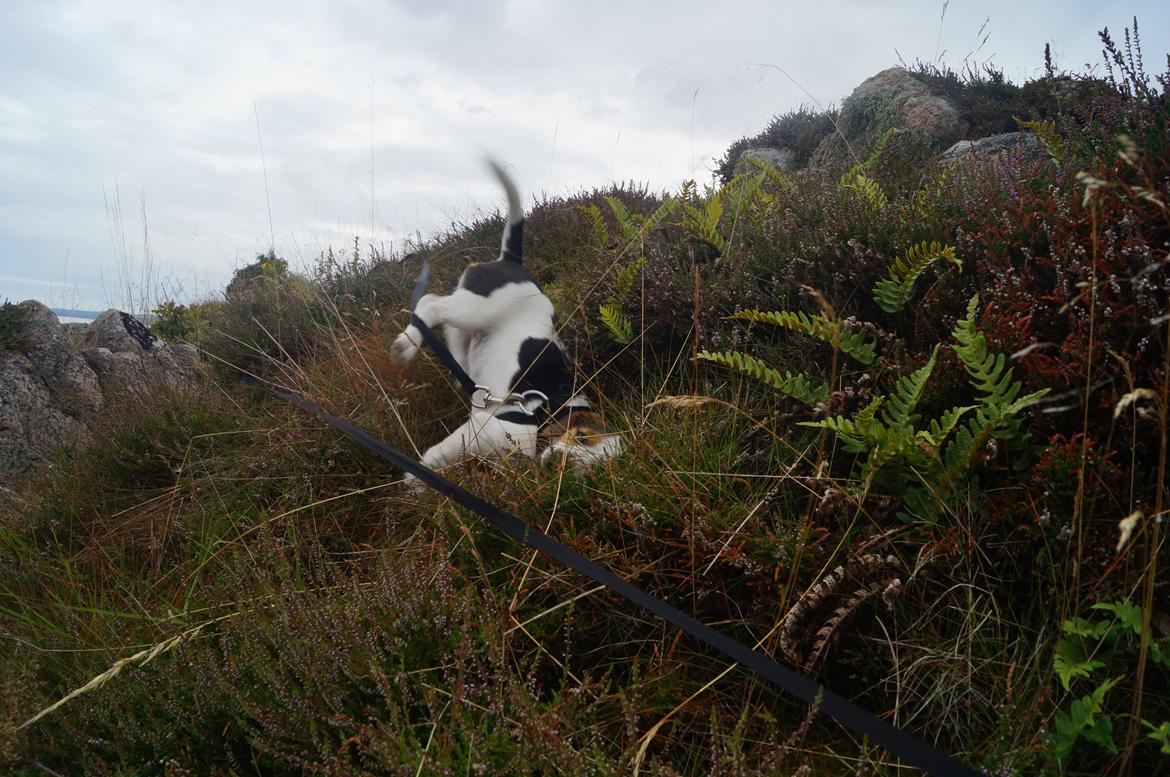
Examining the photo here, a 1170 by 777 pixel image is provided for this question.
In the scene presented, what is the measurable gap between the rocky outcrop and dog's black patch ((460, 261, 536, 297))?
2.40m

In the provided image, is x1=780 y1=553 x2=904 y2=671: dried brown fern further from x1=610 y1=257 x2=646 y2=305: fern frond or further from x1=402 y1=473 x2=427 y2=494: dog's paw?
x1=610 y1=257 x2=646 y2=305: fern frond

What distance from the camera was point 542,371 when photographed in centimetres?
Answer: 308

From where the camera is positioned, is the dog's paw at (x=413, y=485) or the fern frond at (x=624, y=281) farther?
the fern frond at (x=624, y=281)

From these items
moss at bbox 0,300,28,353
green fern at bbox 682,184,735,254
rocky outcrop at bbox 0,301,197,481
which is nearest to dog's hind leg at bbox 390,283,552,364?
green fern at bbox 682,184,735,254

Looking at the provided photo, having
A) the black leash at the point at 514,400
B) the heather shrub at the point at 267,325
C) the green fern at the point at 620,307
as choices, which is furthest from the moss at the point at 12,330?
the green fern at the point at 620,307

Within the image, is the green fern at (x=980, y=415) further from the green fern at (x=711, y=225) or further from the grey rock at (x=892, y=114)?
the grey rock at (x=892, y=114)

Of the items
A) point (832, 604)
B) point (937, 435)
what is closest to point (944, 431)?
point (937, 435)

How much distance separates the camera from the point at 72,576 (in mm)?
2773

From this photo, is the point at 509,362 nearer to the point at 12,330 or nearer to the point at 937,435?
the point at 937,435

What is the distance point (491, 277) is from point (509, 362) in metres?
0.50

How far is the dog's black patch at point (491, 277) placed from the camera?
10.8 ft

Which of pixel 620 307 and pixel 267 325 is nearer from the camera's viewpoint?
pixel 620 307

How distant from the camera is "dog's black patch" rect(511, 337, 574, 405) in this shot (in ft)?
9.93

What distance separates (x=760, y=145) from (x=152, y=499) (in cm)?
837
